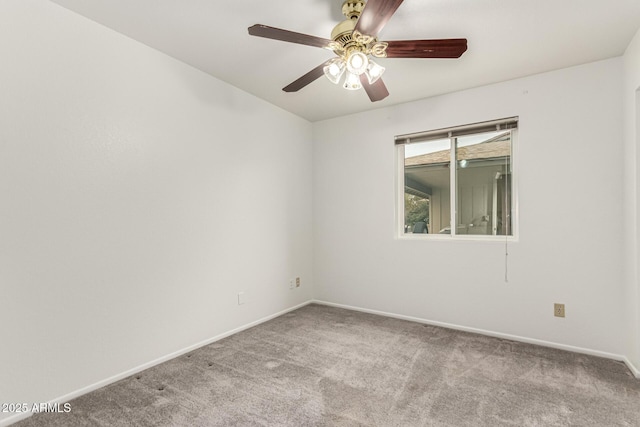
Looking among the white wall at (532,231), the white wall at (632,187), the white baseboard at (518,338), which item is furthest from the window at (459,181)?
the white baseboard at (518,338)

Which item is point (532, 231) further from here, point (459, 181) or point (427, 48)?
point (427, 48)

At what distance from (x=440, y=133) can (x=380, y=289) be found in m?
1.86

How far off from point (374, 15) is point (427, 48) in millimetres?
466

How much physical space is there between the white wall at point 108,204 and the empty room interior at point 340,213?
1 centimetres

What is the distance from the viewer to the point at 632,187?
7.51ft

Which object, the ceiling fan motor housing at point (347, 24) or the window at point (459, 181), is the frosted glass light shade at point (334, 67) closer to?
the ceiling fan motor housing at point (347, 24)

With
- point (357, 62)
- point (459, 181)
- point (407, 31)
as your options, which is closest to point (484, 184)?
point (459, 181)

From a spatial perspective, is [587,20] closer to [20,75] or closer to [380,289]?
[380,289]

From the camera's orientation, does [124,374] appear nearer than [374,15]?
No

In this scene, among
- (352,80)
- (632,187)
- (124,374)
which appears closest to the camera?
(352,80)

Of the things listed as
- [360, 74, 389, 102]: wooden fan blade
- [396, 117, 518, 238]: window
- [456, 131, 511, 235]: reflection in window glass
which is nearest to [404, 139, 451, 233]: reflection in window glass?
[396, 117, 518, 238]: window

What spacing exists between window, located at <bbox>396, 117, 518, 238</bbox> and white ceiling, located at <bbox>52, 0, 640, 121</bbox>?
562 mm

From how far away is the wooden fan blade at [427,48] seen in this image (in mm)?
1733

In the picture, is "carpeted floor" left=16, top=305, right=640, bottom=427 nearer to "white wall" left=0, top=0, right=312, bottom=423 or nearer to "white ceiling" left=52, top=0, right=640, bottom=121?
"white wall" left=0, top=0, right=312, bottom=423
